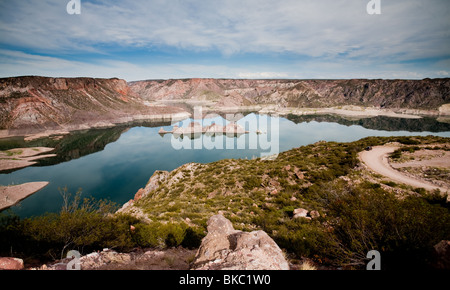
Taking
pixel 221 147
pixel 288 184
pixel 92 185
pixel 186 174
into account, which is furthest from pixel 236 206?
pixel 221 147

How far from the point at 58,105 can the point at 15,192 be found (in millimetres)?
99442

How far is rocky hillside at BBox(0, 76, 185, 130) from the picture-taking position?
291 feet

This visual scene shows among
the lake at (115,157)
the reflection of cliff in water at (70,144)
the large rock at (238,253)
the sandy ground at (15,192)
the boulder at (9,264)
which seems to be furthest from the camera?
the reflection of cliff in water at (70,144)

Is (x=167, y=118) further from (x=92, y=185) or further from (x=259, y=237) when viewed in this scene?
(x=259, y=237)

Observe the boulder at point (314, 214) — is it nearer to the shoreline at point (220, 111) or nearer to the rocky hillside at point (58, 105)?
the shoreline at point (220, 111)

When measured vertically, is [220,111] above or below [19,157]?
above

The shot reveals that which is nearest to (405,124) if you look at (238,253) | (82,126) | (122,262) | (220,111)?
(220,111)

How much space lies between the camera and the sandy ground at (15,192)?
31544mm

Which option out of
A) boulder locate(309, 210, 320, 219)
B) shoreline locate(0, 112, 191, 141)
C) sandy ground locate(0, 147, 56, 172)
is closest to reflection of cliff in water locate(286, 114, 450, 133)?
shoreline locate(0, 112, 191, 141)

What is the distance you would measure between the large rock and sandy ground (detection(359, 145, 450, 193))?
12916mm

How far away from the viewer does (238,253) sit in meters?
4.73

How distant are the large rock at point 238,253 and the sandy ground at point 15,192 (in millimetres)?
45291

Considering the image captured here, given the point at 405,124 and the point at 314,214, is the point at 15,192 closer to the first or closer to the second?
the point at 314,214

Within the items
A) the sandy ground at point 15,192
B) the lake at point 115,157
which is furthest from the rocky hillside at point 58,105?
the sandy ground at point 15,192
